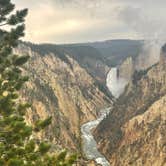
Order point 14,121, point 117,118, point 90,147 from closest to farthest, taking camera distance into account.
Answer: point 14,121
point 90,147
point 117,118

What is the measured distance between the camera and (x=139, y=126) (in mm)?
123938

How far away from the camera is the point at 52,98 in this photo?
174 meters

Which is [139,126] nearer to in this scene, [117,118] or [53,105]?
[117,118]

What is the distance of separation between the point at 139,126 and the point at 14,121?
8998 centimetres

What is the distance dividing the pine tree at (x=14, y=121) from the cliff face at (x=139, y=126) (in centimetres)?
6452

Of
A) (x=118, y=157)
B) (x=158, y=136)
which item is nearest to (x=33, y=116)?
(x=118, y=157)

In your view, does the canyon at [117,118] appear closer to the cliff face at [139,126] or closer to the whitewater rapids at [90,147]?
the cliff face at [139,126]

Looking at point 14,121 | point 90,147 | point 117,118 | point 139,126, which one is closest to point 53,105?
point 117,118

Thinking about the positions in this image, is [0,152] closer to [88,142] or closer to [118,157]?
[118,157]

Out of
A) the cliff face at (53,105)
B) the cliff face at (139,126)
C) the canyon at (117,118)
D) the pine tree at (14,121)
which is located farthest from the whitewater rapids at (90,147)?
the pine tree at (14,121)

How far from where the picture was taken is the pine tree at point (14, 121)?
3575 centimetres

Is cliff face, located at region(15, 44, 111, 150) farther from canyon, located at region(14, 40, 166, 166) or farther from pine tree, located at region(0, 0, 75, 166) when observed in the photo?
pine tree, located at region(0, 0, 75, 166)

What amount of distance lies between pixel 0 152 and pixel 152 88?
121056 mm

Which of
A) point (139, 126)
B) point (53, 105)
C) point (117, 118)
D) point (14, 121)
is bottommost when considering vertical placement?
point (117, 118)
